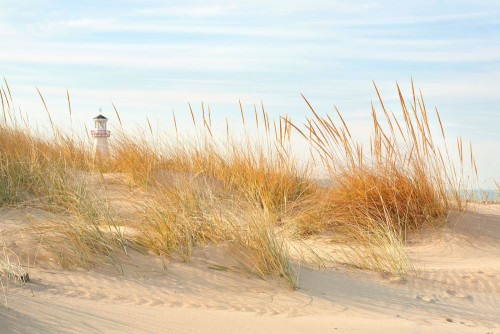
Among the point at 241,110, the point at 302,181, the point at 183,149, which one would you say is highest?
the point at 241,110

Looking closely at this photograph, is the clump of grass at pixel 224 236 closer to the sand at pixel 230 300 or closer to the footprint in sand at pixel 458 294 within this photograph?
the sand at pixel 230 300

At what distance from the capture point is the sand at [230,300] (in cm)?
226

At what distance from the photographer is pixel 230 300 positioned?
2.58 metres

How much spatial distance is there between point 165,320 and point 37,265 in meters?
1.01

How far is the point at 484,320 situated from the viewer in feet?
8.41

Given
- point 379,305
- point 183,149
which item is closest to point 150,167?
point 183,149

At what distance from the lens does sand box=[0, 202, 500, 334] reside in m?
2.26

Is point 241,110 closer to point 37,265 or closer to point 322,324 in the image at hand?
point 37,265

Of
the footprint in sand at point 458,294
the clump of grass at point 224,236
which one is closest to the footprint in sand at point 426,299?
the footprint in sand at point 458,294

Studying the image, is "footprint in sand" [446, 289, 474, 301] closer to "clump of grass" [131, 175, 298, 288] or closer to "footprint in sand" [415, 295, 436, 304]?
"footprint in sand" [415, 295, 436, 304]

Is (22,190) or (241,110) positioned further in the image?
(241,110)

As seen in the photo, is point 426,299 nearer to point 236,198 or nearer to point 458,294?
point 458,294

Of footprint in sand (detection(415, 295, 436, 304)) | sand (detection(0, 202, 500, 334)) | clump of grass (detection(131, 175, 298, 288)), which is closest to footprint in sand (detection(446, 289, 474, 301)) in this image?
sand (detection(0, 202, 500, 334))

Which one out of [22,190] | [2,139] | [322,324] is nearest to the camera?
[322,324]
